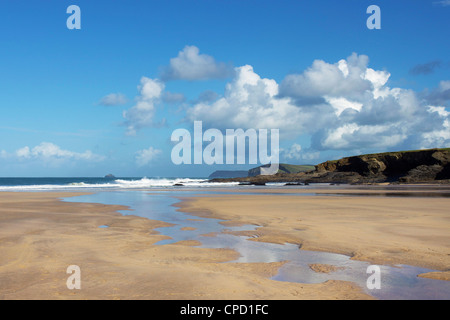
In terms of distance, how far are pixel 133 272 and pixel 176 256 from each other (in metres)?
1.62

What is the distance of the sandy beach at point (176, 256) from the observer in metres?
5.71

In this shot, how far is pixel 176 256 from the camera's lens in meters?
8.29

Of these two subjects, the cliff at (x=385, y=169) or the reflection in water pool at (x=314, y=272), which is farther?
the cliff at (x=385, y=169)

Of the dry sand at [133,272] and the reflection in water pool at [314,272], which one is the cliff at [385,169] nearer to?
the reflection in water pool at [314,272]

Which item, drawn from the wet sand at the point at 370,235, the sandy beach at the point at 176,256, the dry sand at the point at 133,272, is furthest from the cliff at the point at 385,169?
the dry sand at the point at 133,272

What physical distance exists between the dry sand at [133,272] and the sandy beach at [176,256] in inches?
0.6

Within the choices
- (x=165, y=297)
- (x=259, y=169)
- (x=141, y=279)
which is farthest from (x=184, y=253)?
(x=259, y=169)

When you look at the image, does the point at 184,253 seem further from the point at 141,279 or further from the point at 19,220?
the point at 19,220

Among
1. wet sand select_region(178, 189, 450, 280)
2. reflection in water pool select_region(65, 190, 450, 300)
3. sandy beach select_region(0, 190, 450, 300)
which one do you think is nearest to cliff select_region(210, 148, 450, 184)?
wet sand select_region(178, 189, 450, 280)

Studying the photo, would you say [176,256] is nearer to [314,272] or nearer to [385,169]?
[314,272]

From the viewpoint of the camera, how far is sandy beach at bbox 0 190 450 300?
571cm

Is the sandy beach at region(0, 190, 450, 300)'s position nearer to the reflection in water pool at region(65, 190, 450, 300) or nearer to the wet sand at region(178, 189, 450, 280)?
the wet sand at region(178, 189, 450, 280)

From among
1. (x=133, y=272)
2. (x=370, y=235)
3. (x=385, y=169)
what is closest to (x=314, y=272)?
(x=133, y=272)
